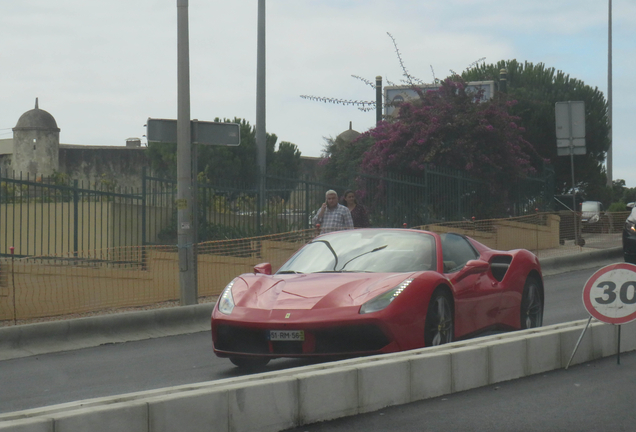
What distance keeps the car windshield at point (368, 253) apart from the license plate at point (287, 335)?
4.09 ft

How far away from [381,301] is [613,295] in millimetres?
1999

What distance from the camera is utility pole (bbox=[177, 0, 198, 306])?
12.6 metres

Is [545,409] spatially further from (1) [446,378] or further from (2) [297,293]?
(2) [297,293]

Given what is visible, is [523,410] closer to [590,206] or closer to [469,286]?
[469,286]

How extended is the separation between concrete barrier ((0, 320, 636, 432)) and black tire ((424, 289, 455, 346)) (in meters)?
0.51

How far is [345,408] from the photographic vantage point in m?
5.78

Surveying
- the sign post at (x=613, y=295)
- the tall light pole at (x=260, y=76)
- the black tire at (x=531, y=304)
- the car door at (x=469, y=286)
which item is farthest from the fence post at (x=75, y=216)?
the tall light pole at (x=260, y=76)

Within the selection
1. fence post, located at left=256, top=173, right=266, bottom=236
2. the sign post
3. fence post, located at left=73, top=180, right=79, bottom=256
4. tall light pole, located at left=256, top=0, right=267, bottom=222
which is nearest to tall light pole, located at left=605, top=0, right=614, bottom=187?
tall light pole, located at left=256, top=0, right=267, bottom=222

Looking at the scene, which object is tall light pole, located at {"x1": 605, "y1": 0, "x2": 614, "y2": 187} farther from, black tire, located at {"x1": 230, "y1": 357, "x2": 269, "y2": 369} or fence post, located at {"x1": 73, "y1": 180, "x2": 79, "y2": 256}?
black tire, located at {"x1": 230, "y1": 357, "x2": 269, "y2": 369}

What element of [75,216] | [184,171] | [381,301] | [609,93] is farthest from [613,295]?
[609,93]

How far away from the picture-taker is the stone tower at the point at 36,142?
62.7 meters

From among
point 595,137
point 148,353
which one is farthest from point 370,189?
point 595,137

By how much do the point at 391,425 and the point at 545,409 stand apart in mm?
1118

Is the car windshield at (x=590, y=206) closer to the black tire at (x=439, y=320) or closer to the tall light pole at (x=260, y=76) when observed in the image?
the tall light pole at (x=260, y=76)
